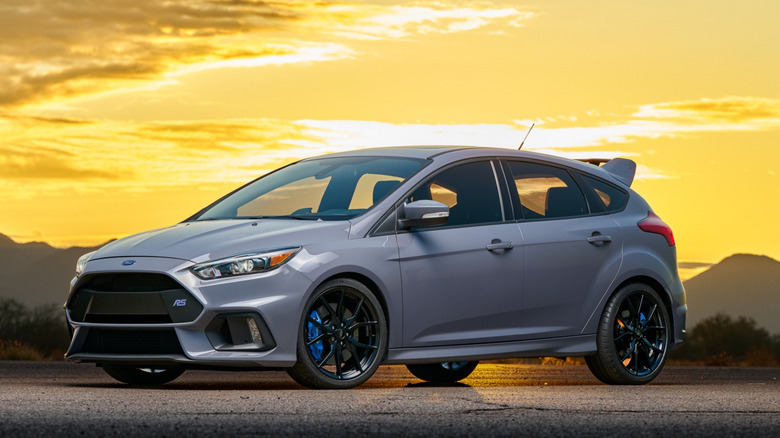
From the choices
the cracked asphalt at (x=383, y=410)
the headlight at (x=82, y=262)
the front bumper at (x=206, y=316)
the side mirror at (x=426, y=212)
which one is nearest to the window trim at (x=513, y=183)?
the side mirror at (x=426, y=212)

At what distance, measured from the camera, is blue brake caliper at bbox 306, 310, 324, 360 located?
8227mm

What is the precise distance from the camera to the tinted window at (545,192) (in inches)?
386

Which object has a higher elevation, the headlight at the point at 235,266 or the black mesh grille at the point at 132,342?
the headlight at the point at 235,266

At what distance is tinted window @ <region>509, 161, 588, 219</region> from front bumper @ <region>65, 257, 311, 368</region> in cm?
249

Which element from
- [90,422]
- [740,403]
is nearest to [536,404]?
[740,403]

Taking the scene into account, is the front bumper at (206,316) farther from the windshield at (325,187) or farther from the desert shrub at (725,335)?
the desert shrub at (725,335)

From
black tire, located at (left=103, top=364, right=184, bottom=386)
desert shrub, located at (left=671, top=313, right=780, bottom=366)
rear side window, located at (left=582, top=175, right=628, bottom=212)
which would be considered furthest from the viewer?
desert shrub, located at (left=671, top=313, right=780, bottom=366)

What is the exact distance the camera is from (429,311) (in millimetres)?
8836

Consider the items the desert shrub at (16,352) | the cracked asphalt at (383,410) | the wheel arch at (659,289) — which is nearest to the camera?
the cracked asphalt at (383,410)

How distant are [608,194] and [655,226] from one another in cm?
52

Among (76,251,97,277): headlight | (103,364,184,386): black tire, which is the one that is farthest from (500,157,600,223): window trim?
(76,251,97,277): headlight

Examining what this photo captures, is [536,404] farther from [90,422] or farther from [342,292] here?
[90,422]

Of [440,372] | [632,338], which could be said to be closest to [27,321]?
[440,372]

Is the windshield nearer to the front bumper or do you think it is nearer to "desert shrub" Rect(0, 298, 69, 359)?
the front bumper
